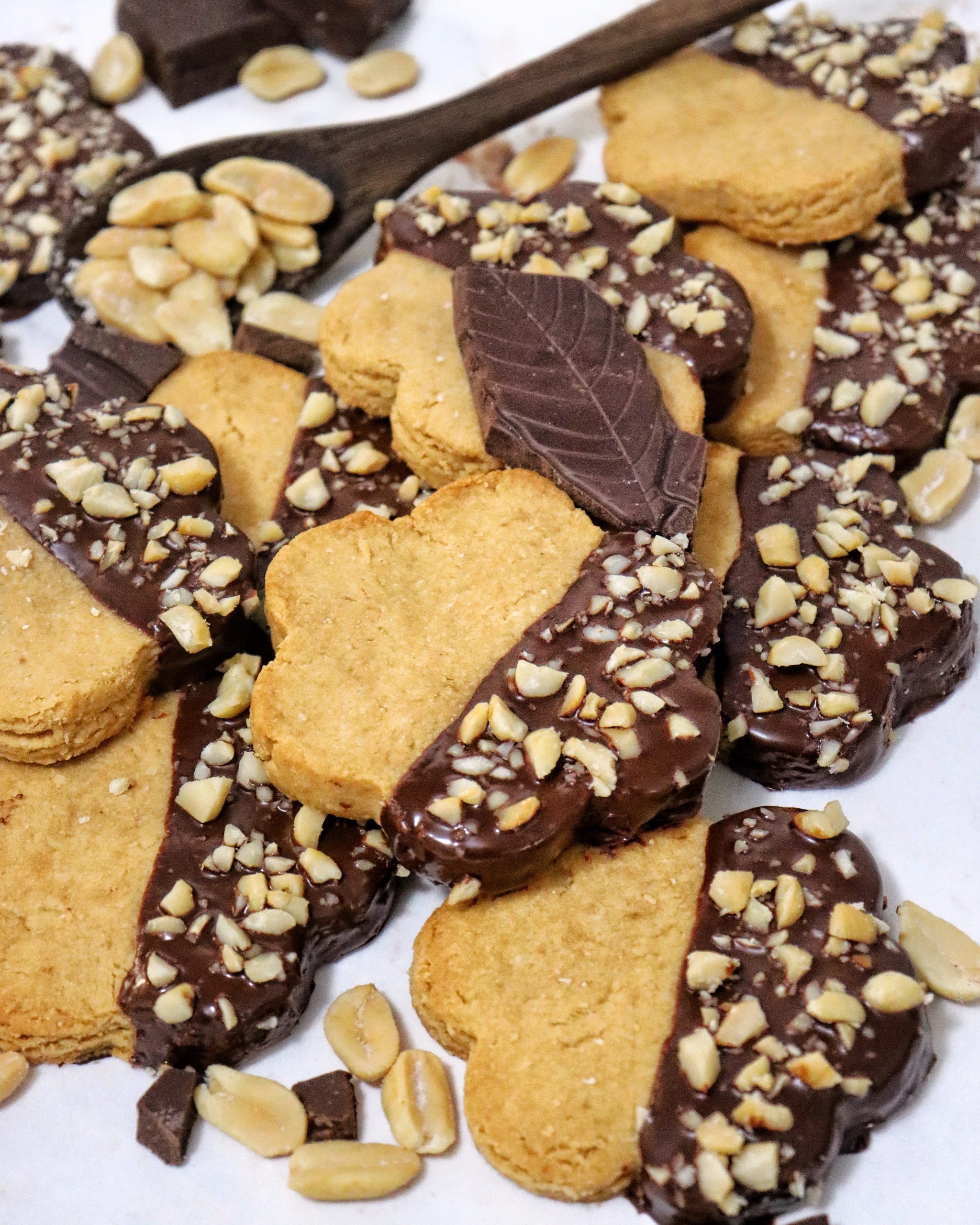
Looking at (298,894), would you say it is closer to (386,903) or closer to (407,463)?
(386,903)

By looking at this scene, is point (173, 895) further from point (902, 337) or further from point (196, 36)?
point (196, 36)

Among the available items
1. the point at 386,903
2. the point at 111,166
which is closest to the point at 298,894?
the point at 386,903

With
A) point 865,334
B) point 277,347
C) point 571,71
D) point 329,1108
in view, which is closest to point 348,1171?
point 329,1108

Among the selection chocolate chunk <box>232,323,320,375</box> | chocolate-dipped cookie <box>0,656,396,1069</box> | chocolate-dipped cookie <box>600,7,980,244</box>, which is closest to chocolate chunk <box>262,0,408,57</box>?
chocolate-dipped cookie <box>600,7,980,244</box>

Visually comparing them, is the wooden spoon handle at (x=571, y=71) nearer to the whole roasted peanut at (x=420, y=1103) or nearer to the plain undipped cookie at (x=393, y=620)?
the plain undipped cookie at (x=393, y=620)

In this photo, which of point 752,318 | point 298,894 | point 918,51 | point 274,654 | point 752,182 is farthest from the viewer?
point 918,51

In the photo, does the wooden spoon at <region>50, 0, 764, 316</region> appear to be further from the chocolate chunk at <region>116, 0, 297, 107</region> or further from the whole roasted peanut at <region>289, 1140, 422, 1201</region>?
the whole roasted peanut at <region>289, 1140, 422, 1201</region>

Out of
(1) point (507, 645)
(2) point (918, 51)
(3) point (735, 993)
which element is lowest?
(3) point (735, 993)
